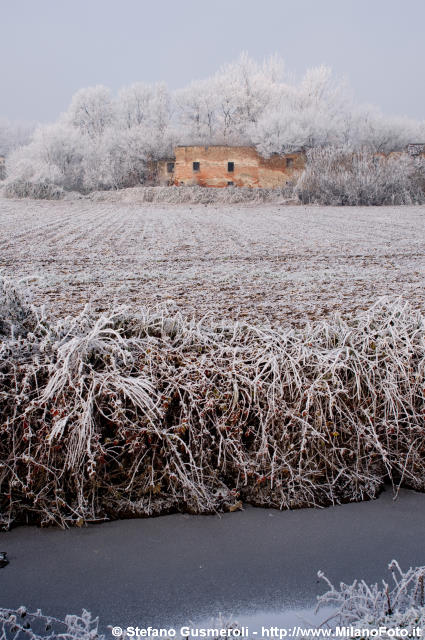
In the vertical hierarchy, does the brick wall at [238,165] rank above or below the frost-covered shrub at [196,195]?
above

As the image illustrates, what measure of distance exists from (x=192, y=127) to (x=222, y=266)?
139 feet

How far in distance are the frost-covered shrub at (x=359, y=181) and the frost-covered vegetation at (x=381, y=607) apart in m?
20.5

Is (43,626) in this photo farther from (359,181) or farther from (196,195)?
(196,195)

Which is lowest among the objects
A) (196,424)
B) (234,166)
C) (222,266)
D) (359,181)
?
(196,424)

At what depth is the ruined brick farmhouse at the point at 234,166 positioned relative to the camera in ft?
110

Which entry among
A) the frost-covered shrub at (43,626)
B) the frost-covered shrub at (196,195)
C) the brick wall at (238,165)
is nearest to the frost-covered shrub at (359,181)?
the frost-covered shrub at (196,195)

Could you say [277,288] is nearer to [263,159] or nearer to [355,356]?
[355,356]

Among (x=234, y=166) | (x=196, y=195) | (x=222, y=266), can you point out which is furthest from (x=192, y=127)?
(x=222, y=266)

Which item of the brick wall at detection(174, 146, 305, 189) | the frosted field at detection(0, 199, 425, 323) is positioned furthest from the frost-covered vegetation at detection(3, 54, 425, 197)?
the frosted field at detection(0, 199, 425, 323)

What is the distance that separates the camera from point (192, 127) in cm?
4566

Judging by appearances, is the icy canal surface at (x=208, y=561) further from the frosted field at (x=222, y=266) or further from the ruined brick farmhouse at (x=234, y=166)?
the ruined brick farmhouse at (x=234, y=166)

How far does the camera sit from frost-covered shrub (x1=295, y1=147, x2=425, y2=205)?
70.8 ft

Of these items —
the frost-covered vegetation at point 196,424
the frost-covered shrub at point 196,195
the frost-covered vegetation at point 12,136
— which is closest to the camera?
the frost-covered vegetation at point 196,424

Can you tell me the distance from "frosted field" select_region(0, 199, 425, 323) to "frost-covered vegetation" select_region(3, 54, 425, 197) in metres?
19.5
